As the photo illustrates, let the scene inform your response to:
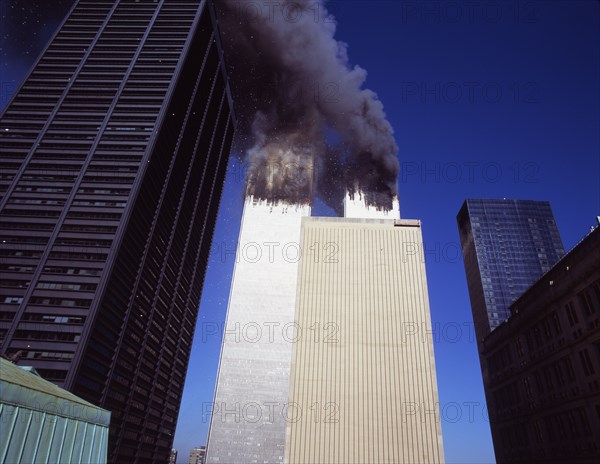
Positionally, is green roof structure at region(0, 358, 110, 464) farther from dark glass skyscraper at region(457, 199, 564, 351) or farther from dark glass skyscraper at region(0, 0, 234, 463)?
dark glass skyscraper at region(457, 199, 564, 351)

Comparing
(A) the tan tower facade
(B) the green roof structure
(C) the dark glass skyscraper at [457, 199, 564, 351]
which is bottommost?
(B) the green roof structure

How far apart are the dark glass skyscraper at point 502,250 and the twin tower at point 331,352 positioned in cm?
6642

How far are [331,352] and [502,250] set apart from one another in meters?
102

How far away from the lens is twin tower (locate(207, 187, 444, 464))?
58.6m

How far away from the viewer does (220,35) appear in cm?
14838

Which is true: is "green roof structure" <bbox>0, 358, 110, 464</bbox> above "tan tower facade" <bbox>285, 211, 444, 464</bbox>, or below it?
below

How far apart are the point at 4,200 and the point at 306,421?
80559 millimetres

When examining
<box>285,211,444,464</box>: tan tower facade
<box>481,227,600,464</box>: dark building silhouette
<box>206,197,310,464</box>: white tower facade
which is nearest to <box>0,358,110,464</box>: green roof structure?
<box>285,211,444,464</box>: tan tower facade

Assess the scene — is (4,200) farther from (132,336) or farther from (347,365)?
(347,365)

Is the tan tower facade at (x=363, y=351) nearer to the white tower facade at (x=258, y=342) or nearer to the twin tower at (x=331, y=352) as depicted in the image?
the twin tower at (x=331, y=352)

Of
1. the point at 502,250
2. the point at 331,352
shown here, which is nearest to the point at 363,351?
the point at 331,352

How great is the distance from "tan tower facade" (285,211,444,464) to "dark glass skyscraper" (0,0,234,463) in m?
39.9

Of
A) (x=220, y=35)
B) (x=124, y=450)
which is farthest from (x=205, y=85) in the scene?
(x=124, y=450)

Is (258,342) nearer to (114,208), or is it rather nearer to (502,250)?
(114,208)
